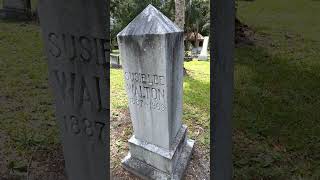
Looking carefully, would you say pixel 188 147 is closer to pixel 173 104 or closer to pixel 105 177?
pixel 173 104

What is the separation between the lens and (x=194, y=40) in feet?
49.4

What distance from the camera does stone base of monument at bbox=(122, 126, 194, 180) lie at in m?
4.10

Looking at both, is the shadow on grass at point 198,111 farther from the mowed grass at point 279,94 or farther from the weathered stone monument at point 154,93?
the mowed grass at point 279,94

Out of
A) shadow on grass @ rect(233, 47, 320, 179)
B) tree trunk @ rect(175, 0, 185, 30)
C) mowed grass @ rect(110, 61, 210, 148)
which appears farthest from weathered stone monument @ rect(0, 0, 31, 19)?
tree trunk @ rect(175, 0, 185, 30)

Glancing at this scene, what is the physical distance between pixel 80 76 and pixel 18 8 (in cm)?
286

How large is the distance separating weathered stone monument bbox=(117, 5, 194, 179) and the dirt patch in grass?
97 millimetres

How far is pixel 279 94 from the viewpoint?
4969mm

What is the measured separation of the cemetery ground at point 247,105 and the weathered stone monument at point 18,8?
15cm

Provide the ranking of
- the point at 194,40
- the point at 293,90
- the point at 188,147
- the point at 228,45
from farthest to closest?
the point at 194,40
the point at 293,90
the point at 188,147
the point at 228,45

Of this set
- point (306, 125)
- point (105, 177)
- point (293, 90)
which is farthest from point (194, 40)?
point (105, 177)

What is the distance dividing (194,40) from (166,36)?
38.1 ft

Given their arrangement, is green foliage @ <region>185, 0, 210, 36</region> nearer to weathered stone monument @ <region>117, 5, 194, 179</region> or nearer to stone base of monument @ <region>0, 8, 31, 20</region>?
weathered stone monument @ <region>117, 5, 194, 179</region>

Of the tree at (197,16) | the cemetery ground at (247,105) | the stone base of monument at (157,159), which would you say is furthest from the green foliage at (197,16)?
the stone base of monument at (157,159)

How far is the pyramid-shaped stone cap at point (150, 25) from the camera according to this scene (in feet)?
12.0
